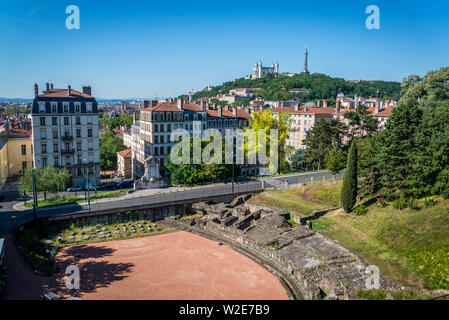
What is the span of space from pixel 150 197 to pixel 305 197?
71.7ft

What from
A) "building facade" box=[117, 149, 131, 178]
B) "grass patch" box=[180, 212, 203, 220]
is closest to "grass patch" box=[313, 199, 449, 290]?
"grass patch" box=[180, 212, 203, 220]

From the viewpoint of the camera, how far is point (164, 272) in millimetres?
31188

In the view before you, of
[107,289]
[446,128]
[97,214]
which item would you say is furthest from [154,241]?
[446,128]

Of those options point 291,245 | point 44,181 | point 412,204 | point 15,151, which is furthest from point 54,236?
point 412,204

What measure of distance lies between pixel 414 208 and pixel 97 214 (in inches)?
1409

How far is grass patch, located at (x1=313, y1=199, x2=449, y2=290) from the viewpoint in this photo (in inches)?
1112

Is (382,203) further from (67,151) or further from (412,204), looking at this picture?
(67,151)

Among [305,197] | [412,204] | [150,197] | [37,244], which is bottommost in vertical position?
[37,244]

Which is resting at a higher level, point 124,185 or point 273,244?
point 124,185

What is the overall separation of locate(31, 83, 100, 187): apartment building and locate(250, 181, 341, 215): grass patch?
90.2ft

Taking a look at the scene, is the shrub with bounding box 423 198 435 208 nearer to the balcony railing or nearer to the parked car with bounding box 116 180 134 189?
the parked car with bounding box 116 180 134 189

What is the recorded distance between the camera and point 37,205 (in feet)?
144

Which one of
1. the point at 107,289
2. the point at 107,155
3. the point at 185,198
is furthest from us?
the point at 107,155
